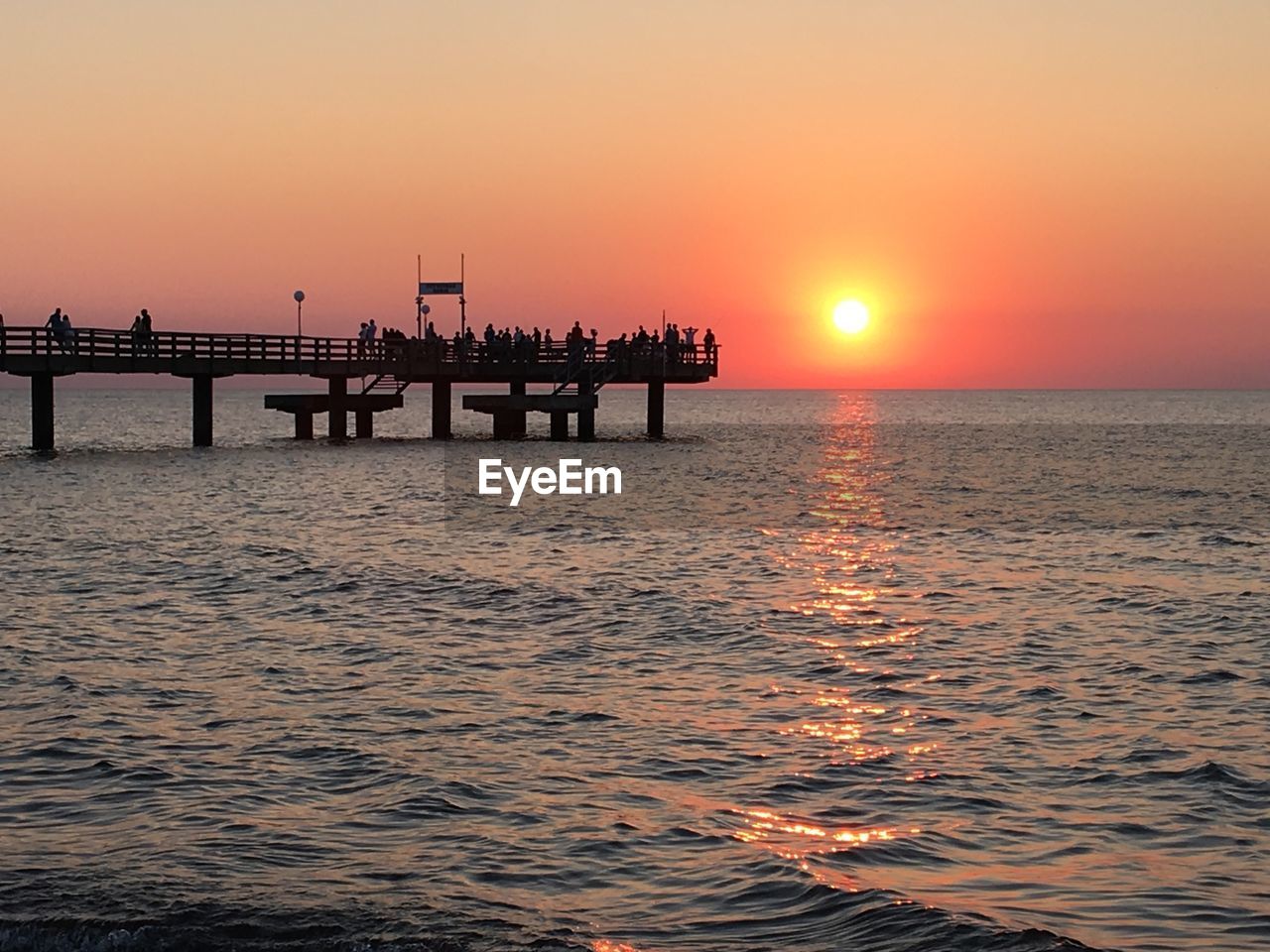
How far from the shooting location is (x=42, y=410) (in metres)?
57.1

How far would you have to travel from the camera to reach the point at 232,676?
16.1 meters

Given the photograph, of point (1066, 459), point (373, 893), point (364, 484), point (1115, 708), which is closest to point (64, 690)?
point (373, 893)

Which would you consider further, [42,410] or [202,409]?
[202,409]

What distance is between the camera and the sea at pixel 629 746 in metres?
9.20

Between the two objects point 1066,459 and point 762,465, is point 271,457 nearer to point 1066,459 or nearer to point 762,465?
point 762,465

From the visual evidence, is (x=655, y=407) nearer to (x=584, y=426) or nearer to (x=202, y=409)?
(x=584, y=426)

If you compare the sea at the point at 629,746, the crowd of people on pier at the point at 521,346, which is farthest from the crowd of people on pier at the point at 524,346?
the sea at the point at 629,746

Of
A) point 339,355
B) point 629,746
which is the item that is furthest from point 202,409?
point 629,746

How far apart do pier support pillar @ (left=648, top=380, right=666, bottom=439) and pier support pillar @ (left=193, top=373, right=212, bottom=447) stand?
1771 cm

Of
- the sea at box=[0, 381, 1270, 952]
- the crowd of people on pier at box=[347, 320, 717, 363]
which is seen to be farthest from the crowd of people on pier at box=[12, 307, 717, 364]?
the sea at box=[0, 381, 1270, 952]

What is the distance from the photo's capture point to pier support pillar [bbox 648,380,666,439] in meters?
70.3

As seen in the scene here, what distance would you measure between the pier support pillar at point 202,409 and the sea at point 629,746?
30914 millimetres

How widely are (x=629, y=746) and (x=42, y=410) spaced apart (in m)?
49.0

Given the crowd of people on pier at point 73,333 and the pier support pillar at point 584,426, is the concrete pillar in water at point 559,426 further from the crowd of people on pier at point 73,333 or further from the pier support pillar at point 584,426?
the crowd of people on pier at point 73,333
